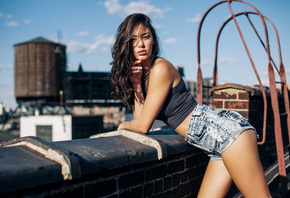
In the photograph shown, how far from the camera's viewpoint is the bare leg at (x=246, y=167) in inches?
69.2

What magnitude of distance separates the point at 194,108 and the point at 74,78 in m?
26.9

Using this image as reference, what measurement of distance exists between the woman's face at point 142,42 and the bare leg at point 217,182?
3.34ft

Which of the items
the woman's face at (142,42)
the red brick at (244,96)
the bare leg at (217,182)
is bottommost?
the bare leg at (217,182)

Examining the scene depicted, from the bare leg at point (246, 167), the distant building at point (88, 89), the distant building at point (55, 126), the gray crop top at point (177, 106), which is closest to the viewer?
the bare leg at point (246, 167)

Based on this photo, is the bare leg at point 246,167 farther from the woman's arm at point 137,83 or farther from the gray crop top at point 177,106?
the woman's arm at point 137,83

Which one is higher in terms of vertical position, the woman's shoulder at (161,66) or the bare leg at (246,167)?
the woman's shoulder at (161,66)

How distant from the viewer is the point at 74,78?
90.6 feet

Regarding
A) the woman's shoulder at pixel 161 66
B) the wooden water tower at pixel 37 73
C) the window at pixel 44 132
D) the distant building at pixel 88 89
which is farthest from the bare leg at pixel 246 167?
the distant building at pixel 88 89

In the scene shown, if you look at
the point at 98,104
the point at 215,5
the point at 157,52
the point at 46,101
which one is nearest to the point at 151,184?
the point at 157,52

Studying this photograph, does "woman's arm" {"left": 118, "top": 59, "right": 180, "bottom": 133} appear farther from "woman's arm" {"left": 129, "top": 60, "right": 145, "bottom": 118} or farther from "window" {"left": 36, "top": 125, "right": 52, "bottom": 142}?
"window" {"left": 36, "top": 125, "right": 52, "bottom": 142}

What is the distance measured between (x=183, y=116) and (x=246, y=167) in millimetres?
580

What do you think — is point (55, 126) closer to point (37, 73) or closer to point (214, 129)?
point (37, 73)

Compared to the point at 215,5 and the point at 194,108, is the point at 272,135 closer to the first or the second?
the point at 215,5

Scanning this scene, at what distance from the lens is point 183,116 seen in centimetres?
203
